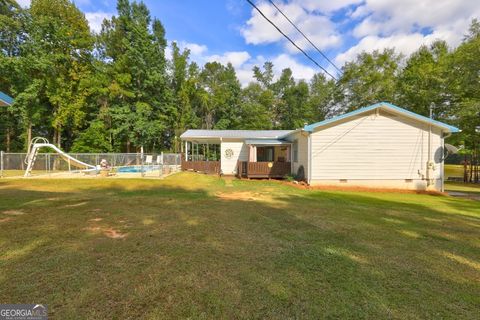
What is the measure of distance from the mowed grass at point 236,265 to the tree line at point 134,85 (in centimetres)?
1887

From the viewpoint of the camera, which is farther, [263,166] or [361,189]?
[263,166]

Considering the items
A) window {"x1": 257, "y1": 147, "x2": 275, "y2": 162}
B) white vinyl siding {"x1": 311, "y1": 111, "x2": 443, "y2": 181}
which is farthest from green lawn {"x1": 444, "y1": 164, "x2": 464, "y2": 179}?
window {"x1": 257, "y1": 147, "x2": 275, "y2": 162}

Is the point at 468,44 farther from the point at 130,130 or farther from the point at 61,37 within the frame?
the point at 61,37

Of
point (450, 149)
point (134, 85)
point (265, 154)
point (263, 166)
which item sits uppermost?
point (134, 85)

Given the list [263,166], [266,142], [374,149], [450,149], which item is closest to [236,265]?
[374,149]

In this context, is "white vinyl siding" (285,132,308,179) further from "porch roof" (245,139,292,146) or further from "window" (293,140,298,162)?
"porch roof" (245,139,292,146)

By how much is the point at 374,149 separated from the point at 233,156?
31.0 ft

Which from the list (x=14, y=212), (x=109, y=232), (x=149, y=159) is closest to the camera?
(x=109, y=232)

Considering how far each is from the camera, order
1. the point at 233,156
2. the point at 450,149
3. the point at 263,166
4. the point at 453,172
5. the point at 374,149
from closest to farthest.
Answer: the point at 374,149
the point at 450,149
the point at 263,166
the point at 233,156
the point at 453,172

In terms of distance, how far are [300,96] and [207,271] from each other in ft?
137

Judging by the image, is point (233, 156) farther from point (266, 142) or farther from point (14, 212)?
point (14, 212)

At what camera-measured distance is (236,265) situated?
11.1 feet

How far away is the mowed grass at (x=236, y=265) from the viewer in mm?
2443

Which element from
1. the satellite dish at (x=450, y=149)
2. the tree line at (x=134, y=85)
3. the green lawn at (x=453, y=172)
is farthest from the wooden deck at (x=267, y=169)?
the green lawn at (x=453, y=172)
